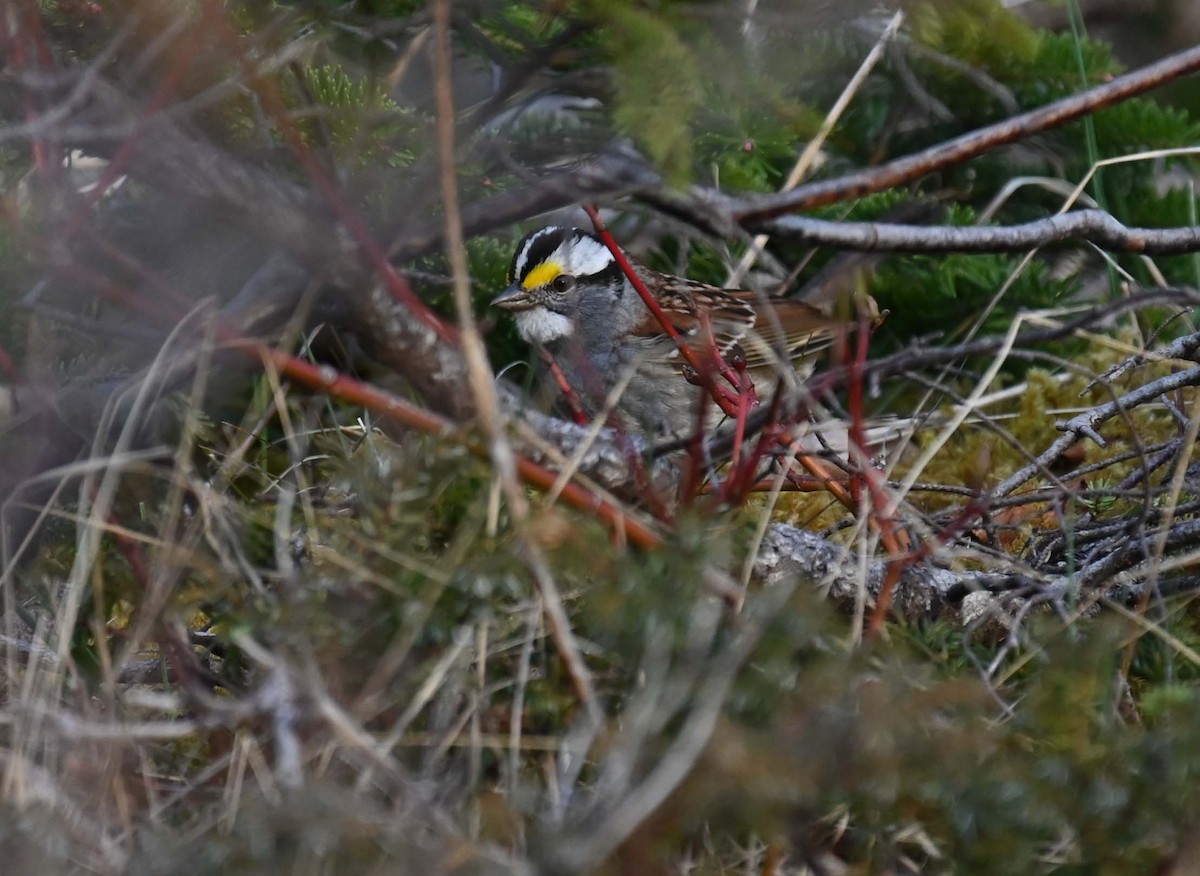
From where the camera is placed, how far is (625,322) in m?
5.66

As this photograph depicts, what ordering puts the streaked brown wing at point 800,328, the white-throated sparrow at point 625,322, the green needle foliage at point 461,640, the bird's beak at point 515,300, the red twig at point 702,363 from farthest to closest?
the streaked brown wing at point 800,328
the white-throated sparrow at point 625,322
the bird's beak at point 515,300
the red twig at point 702,363
the green needle foliage at point 461,640

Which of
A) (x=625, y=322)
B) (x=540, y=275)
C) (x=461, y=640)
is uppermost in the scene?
(x=461, y=640)

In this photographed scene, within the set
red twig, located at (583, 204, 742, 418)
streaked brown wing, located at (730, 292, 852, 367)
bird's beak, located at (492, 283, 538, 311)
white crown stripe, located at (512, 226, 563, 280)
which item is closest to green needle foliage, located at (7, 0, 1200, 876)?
red twig, located at (583, 204, 742, 418)

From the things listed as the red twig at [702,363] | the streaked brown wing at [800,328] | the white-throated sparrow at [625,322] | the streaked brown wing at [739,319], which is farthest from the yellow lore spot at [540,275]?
the red twig at [702,363]

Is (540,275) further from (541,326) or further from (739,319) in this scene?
(739,319)

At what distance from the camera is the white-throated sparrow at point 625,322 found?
507cm

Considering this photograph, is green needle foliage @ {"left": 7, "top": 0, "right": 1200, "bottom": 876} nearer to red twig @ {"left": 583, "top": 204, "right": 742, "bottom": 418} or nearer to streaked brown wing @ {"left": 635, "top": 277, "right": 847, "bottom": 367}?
red twig @ {"left": 583, "top": 204, "right": 742, "bottom": 418}

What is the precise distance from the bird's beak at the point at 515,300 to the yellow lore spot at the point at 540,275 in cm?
4

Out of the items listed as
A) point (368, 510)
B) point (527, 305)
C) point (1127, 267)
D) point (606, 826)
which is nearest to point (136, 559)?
point (368, 510)

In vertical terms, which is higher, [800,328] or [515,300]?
[515,300]

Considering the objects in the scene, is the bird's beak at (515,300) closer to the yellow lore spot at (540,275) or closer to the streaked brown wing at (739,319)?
the yellow lore spot at (540,275)

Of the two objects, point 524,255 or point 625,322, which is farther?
point 625,322

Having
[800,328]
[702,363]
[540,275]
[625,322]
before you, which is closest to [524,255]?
[540,275]

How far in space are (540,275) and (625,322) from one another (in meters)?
0.61
